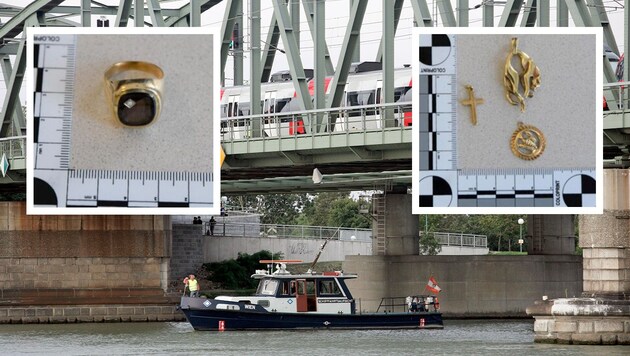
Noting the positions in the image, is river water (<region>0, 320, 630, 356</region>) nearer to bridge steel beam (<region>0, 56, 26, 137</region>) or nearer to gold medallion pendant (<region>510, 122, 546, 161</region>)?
gold medallion pendant (<region>510, 122, 546, 161</region>)

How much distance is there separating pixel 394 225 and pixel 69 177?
116ft

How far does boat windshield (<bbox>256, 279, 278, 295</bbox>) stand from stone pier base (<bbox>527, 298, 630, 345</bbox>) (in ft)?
34.1

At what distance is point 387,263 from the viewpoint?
60.3 m

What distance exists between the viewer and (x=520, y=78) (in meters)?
30.1

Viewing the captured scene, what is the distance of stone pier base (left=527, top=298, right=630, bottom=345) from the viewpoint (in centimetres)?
3700

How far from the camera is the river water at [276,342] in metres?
38.1

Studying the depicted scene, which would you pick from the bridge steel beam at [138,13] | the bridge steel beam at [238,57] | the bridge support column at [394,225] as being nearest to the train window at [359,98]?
the bridge steel beam at [238,57]

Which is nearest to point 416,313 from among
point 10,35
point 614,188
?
point 614,188

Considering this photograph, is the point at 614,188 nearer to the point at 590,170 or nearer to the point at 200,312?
the point at 590,170

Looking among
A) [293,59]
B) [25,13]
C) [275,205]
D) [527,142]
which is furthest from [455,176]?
[275,205]

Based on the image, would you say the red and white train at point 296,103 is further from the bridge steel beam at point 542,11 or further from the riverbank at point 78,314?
the riverbank at point 78,314

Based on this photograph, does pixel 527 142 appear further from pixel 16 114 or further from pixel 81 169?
pixel 16 114

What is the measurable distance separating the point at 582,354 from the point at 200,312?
46.9ft

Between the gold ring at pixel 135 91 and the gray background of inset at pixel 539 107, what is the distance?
18.2ft
